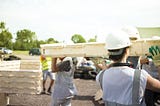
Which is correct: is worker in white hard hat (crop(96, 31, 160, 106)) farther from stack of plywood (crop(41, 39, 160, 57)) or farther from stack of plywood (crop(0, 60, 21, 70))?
stack of plywood (crop(0, 60, 21, 70))

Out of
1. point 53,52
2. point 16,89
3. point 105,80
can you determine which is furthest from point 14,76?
point 105,80

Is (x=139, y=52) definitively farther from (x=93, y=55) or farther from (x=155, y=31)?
(x=155, y=31)

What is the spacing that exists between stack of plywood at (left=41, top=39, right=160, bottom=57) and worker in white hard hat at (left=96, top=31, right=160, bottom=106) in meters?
1.24

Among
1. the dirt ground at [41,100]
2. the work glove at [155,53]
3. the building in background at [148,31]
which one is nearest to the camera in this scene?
the work glove at [155,53]

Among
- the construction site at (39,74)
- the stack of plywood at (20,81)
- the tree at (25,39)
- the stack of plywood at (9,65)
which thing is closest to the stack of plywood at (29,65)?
the construction site at (39,74)

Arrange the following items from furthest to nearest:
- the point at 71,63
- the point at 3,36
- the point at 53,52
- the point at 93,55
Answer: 1. the point at 3,36
2. the point at 71,63
3. the point at 53,52
4. the point at 93,55

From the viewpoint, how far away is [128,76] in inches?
109

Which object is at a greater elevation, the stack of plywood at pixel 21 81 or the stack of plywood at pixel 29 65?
the stack of plywood at pixel 29 65

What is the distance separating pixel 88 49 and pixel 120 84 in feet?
5.58

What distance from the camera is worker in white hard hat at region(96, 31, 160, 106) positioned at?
8.93 ft

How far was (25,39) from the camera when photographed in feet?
227

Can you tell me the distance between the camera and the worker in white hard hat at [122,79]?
8.93 ft

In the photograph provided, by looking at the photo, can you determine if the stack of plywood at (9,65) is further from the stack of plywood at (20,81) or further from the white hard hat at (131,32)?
the white hard hat at (131,32)

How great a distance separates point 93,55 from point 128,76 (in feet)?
5.63
